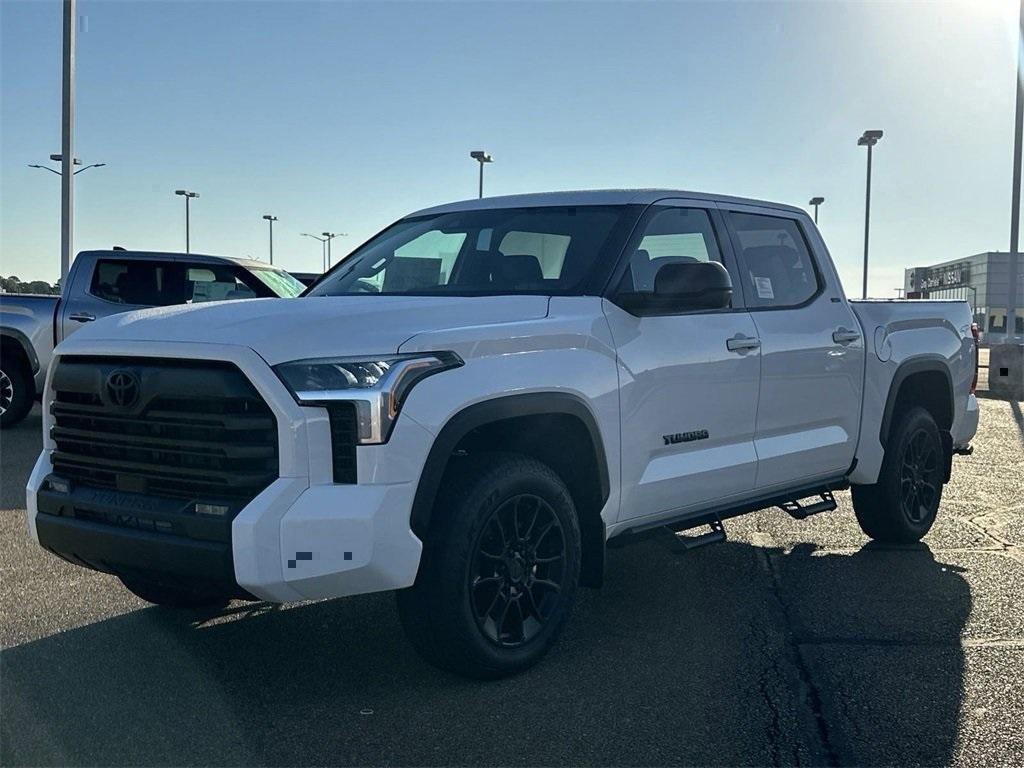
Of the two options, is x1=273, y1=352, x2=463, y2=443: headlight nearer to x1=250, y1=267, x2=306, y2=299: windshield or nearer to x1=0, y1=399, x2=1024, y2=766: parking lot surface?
x1=0, y1=399, x2=1024, y2=766: parking lot surface

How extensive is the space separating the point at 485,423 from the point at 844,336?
2.84 meters

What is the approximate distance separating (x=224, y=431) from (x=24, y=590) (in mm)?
2391

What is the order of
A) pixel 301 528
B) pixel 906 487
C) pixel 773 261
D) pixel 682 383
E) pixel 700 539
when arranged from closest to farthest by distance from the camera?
pixel 301 528, pixel 682 383, pixel 700 539, pixel 773 261, pixel 906 487

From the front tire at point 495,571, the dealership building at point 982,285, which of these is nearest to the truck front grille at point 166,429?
the front tire at point 495,571

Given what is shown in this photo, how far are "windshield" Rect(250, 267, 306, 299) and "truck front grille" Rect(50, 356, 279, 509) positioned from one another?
7.81 metres

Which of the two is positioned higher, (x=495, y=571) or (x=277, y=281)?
(x=277, y=281)

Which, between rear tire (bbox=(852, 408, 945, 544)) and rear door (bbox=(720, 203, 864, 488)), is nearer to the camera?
rear door (bbox=(720, 203, 864, 488))

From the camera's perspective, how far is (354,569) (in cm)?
362

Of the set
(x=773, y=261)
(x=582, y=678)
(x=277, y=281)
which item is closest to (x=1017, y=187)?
(x=277, y=281)

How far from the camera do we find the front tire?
389 cm

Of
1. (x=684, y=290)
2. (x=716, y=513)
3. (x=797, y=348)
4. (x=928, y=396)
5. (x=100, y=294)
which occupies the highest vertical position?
(x=100, y=294)

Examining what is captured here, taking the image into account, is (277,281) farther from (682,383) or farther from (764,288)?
(682,383)

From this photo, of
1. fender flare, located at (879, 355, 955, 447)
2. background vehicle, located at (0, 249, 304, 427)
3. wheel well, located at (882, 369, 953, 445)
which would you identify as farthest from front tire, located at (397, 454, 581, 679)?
background vehicle, located at (0, 249, 304, 427)

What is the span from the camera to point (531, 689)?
13.5 ft
